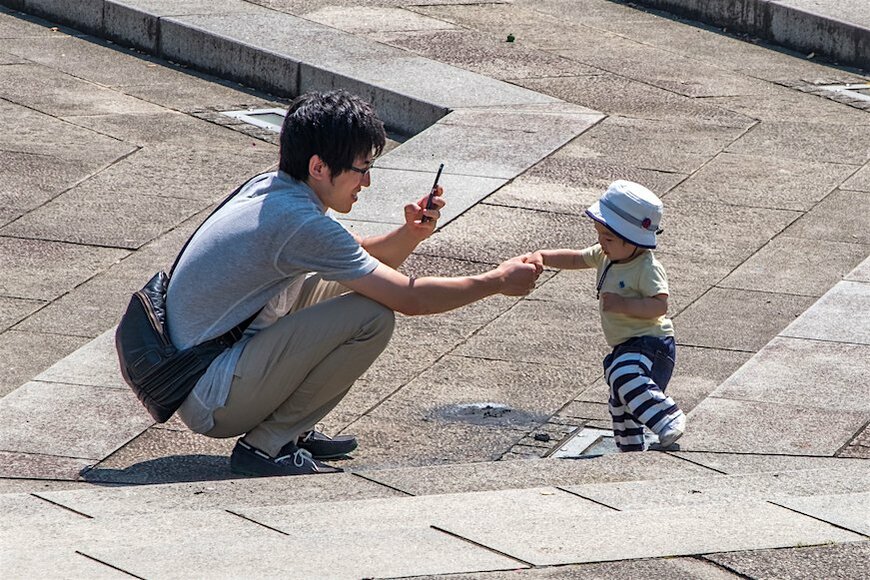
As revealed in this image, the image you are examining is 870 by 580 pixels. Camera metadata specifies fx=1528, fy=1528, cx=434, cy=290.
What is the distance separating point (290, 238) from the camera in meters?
4.71

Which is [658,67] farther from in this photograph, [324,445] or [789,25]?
[324,445]

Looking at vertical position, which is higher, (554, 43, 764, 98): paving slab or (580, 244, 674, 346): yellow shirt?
(580, 244, 674, 346): yellow shirt

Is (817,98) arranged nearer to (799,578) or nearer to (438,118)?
(438,118)

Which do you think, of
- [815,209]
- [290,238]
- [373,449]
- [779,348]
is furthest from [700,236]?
[290,238]

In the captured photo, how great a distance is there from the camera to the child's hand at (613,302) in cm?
513

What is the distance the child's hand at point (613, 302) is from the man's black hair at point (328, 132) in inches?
38.1

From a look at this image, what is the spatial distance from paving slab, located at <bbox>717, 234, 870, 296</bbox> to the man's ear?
104 inches

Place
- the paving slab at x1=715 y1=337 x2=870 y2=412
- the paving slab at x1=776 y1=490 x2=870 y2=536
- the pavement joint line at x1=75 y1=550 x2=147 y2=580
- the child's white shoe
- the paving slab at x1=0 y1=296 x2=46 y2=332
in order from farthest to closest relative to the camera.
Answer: the paving slab at x1=0 y1=296 x2=46 y2=332 < the paving slab at x1=715 y1=337 x2=870 y2=412 < the child's white shoe < the paving slab at x1=776 y1=490 x2=870 y2=536 < the pavement joint line at x1=75 y1=550 x2=147 y2=580

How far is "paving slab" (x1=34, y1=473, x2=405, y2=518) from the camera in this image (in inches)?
164

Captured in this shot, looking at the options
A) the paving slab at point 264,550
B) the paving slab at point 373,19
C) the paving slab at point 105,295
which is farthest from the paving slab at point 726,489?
the paving slab at point 373,19

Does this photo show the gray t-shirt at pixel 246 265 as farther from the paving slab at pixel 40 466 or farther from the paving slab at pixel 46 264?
the paving slab at pixel 46 264

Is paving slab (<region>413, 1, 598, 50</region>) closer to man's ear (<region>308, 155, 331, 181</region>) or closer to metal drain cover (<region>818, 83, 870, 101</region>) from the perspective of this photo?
metal drain cover (<region>818, 83, 870, 101</region>)

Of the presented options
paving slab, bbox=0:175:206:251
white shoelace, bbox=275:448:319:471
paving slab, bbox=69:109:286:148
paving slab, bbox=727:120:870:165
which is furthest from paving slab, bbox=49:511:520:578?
paving slab, bbox=727:120:870:165

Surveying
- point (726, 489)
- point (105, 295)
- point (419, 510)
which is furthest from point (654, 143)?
point (419, 510)
